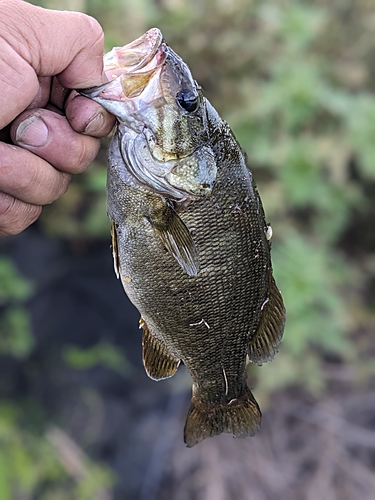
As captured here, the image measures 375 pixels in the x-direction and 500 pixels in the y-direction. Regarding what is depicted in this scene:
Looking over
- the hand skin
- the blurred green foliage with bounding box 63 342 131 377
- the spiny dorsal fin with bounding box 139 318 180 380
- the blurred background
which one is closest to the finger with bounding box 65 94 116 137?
the hand skin

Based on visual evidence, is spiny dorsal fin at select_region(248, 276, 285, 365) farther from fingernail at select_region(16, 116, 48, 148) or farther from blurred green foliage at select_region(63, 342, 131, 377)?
blurred green foliage at select_region(63, 342, 131, 377)

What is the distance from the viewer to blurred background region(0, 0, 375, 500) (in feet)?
9.42

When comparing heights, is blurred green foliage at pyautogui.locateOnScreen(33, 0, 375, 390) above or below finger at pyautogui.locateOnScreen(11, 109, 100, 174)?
below

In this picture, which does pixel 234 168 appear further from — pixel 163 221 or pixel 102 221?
pixel 102 221

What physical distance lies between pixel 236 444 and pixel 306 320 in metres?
0.99

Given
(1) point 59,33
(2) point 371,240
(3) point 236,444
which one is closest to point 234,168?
(1) point 59,33

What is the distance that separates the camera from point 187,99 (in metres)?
1.12

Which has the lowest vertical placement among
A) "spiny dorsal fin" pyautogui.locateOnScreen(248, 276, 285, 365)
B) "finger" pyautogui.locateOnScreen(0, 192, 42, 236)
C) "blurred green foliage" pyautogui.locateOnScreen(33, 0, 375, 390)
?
"blurred green foliage" pyautogui.locateOnScreen(33, 0, 375, 390)

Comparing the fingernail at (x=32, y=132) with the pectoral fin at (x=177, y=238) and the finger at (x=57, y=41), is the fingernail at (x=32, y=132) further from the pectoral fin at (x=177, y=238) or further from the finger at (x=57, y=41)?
the pectoral fin at (x=177, y=238)

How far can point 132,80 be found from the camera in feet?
3.53

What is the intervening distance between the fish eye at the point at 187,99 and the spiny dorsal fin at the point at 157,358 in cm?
60

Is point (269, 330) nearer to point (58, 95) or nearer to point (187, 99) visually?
point (187, 99)

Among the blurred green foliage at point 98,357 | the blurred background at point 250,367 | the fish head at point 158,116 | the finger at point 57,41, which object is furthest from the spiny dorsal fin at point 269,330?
the blurred green foliage at point 98,357

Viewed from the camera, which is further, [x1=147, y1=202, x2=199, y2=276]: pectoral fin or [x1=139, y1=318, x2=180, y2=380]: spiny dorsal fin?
[x1=139, y1=318, x2=180, y2=380]: spiny dorsal fin
